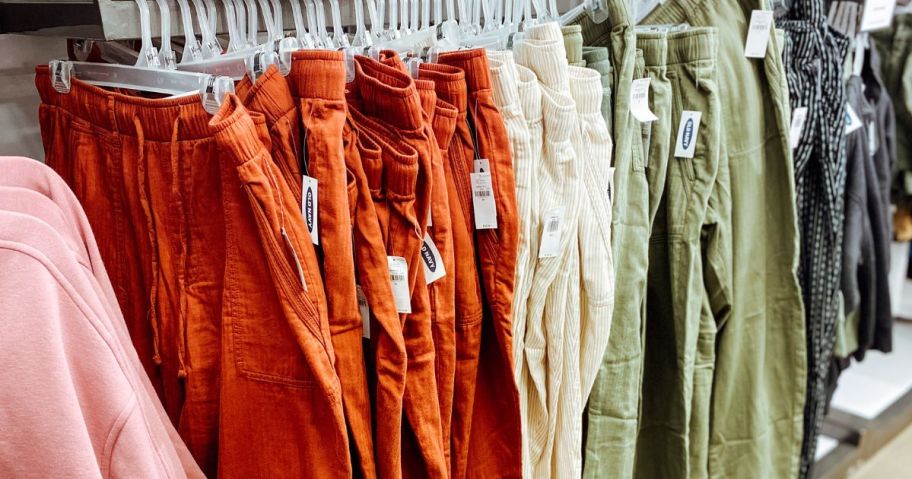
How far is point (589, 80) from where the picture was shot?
111cm

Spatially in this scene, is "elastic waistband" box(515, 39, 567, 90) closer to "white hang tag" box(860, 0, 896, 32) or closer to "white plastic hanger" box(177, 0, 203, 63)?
"white plastic hanger" box(177, 0, 203, 63)

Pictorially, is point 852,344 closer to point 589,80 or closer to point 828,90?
point 828,90

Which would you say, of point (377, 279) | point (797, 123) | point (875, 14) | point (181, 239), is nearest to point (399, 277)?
point (377, 279)

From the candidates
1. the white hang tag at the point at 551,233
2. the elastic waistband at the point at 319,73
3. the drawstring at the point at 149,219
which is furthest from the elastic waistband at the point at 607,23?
the drawstring at the point at 149,219

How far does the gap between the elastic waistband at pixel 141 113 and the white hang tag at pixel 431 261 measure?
31cm

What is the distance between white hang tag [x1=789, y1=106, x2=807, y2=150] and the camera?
157cm

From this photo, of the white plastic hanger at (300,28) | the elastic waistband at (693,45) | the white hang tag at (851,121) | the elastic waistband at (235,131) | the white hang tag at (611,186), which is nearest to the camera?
the elastic waistband at (235,131)

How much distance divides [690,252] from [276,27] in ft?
2.80

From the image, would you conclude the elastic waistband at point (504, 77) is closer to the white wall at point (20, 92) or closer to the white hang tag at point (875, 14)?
the white wall at point (20, 92)

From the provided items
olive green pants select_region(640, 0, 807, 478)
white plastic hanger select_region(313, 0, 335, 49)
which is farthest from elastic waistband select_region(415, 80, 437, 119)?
olive green pants select_region(640, 0, 807, 478)

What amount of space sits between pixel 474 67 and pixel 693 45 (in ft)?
1.72

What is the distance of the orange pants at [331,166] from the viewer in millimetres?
812

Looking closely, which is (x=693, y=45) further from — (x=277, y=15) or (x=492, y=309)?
(x=277, y=15)

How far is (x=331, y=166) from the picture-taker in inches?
32.0
